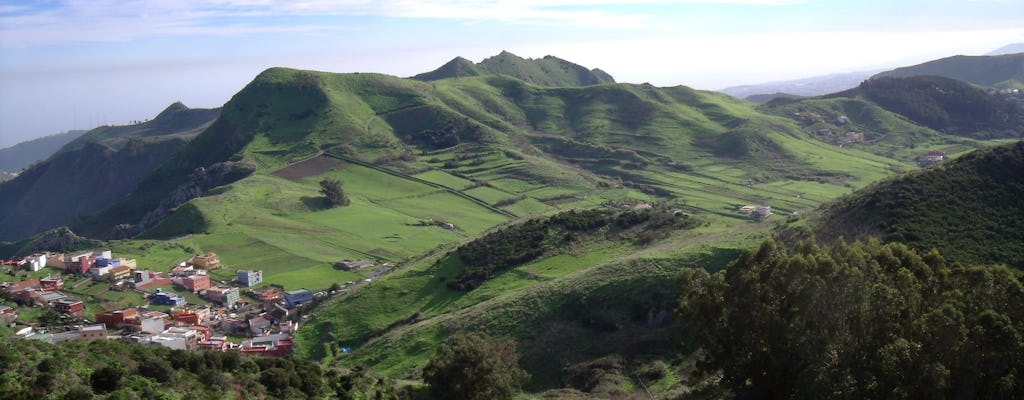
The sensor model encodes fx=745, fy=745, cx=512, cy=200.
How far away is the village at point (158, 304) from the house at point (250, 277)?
3.6 inches

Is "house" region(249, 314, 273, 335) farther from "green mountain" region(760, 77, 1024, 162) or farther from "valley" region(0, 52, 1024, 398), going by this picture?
"green mountain" region(760, 77, 1024, 162)

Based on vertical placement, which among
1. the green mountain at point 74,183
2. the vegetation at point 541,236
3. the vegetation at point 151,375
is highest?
the vegetation at point 151,375

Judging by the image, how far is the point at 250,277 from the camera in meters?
68.8

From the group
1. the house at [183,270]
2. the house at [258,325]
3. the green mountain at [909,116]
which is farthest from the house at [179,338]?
the green mountain at [909,116]

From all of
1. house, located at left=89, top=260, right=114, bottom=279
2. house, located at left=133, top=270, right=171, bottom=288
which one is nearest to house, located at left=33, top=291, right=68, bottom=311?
house, located at left=133, top=270, right=171, bottom=288

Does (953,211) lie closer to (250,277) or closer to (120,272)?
(250,277)

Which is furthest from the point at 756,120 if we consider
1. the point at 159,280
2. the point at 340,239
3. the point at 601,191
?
the point at 159,280

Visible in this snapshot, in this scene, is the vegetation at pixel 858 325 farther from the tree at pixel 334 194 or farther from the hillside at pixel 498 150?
the tree at pixel 334 194

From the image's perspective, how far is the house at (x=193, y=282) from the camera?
65.9 meters

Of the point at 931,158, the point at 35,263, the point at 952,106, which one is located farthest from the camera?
the point at 952,106

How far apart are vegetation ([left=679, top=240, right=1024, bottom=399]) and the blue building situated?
1889 inches

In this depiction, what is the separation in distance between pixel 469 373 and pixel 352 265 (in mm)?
50110

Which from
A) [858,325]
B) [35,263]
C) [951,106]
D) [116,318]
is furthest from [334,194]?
[951,106]

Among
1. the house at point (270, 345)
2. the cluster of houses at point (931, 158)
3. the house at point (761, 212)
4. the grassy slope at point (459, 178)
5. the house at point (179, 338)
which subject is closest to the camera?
the house at point (179, 338)
